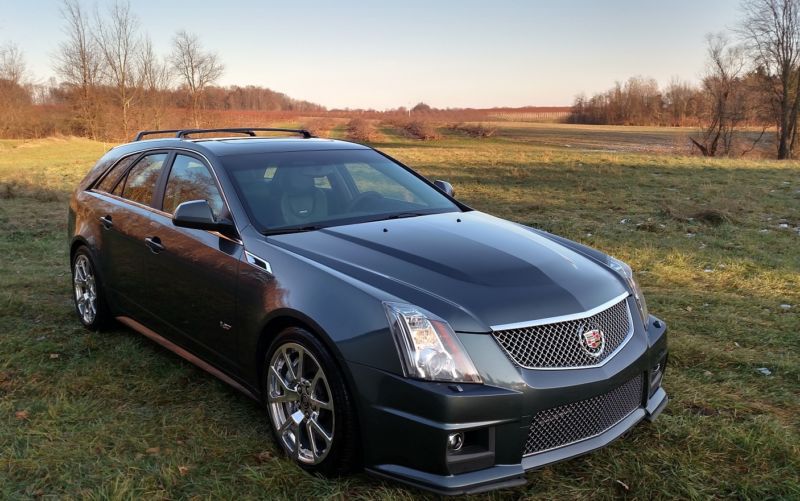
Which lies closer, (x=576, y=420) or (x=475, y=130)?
(x=576, y=420)

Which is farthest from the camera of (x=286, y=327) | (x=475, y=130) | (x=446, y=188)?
(x=475, y=130)

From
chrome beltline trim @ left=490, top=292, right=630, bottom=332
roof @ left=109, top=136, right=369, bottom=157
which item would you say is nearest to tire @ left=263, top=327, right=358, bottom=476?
chrome beltline trim @ left=490, top=292, right=630, bottom=332

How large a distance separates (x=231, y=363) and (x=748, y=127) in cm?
4561

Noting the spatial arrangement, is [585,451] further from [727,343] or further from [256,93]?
[256,93]

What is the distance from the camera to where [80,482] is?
298 cm

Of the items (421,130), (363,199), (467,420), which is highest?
(421,130)

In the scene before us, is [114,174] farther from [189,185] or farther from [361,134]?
[361,134]

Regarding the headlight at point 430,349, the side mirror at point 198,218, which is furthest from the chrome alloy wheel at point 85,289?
the headlight at point 430,349

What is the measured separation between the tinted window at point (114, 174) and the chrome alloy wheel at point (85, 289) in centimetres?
62

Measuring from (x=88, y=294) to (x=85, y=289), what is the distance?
0.09m

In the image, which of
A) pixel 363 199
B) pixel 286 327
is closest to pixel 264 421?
pixel 286 327

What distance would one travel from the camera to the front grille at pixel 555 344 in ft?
8.51

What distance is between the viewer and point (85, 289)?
17.4ft

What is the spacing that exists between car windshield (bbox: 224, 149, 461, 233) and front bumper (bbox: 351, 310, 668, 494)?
4.32 feet
